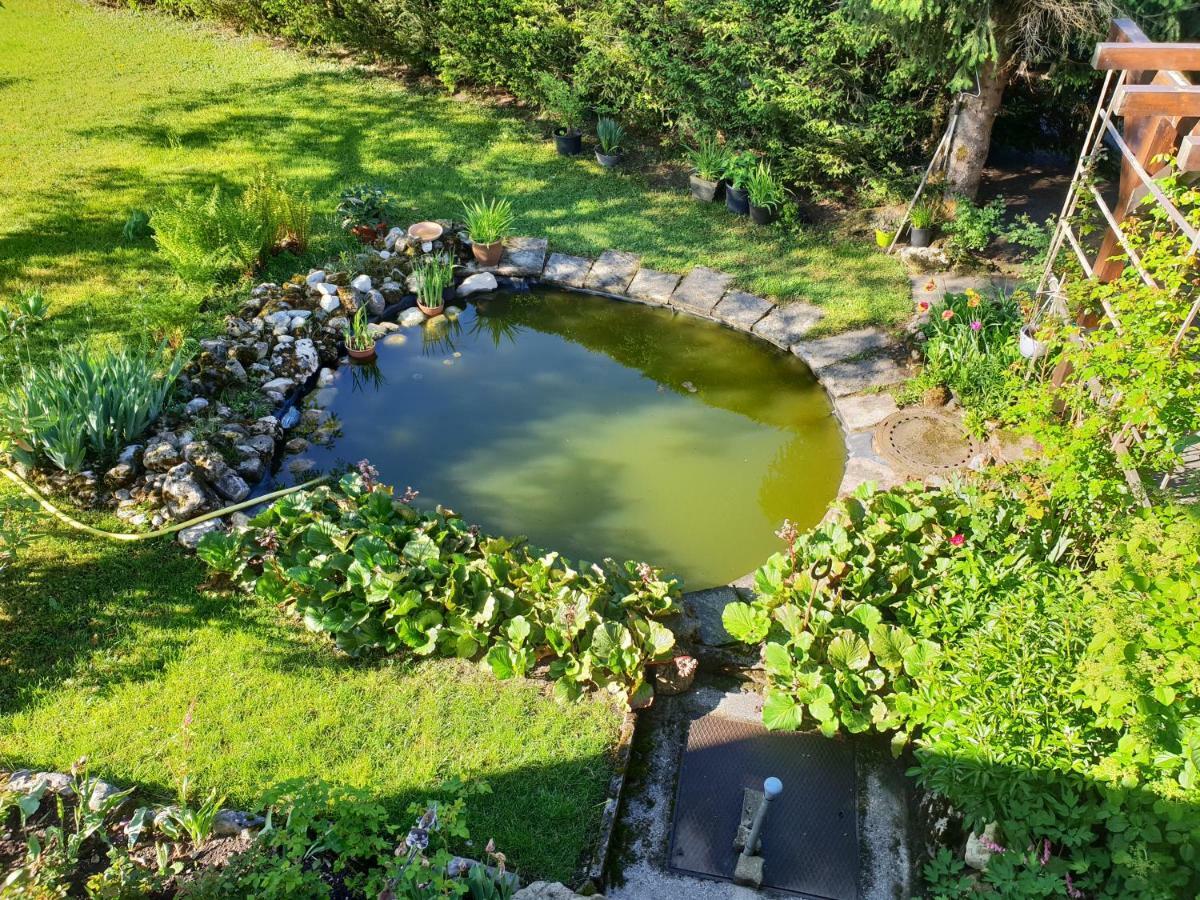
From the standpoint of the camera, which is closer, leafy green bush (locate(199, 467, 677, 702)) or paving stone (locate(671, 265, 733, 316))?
leafy green bush (locate(199, 467, 677, 702))

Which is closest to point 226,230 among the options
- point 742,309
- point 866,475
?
point 742,309

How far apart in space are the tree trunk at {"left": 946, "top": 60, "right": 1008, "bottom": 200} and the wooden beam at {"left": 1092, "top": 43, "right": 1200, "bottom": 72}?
244 centimetres

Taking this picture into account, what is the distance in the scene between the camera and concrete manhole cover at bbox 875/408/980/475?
5.11 meters

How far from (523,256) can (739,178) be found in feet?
6.54

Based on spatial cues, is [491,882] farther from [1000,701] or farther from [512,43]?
[512,43]

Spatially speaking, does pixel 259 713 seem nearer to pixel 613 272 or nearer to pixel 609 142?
pixel 613 272

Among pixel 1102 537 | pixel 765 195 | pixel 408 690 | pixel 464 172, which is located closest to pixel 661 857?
pixel 408 690

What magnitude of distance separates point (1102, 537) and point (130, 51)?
472 inches

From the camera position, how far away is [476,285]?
7090 millimetres

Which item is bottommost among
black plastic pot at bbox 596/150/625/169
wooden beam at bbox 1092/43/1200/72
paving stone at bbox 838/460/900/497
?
paving stone at bbox 838/460/900/497

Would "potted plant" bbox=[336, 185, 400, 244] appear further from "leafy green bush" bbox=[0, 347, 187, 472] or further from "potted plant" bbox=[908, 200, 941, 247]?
"potted plant" bbox=[908, 200, 941, 247]

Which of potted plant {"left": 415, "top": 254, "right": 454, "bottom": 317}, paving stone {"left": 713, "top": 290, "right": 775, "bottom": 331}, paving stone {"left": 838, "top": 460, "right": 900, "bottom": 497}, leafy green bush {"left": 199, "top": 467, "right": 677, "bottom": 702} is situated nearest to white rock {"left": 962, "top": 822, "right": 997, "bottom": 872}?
leafy green bush {"left": 199, "top": 467, "right": 677, "bottom": 702}

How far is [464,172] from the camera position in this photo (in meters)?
8.46

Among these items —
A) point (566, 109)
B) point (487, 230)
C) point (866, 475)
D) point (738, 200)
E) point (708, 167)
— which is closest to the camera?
point (866, 475)
